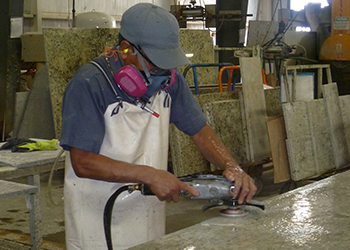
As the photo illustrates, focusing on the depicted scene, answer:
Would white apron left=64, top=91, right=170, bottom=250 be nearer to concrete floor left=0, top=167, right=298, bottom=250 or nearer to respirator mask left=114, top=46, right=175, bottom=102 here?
respirator mask left=114, top=46, right=175, bottom=102

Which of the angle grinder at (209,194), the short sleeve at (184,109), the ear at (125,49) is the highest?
the ear at (125,49)

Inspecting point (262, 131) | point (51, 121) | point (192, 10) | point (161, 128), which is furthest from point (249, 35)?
point (161, 128)

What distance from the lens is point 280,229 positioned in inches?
79.6

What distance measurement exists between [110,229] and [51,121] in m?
4.40

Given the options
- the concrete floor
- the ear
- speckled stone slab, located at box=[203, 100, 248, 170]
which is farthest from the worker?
speckled stone slab, located at box=[203, 100, 248, 170]

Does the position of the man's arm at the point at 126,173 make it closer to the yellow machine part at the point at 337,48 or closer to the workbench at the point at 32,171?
the workbench at the point at 32,171

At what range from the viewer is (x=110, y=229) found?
2287mm

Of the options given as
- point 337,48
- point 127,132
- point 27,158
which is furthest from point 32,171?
point 337,48

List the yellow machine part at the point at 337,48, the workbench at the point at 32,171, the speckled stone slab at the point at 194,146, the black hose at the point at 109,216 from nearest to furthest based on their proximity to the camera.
Result: the black hose at the point at 109,216 → the workbench at the point at 32,171 → the speckled stone slab at the point at 194,146 → the yellow machine part at the point at 337,48

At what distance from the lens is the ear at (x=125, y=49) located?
7.33ft

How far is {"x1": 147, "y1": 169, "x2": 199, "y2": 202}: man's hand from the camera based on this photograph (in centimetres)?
209

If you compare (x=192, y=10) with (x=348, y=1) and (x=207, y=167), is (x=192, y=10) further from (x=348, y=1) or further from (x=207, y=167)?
(x=207, y=167)

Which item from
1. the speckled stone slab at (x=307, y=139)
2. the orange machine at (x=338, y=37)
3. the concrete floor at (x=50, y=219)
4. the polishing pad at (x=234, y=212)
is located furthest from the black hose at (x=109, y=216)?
the orange machine at (x=338, y=37)

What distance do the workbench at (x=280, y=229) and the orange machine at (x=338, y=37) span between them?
25.4 ft
